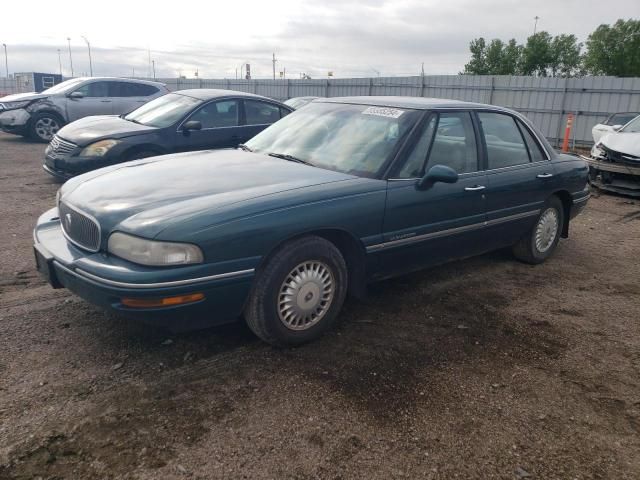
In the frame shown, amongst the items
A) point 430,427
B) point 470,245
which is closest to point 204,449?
point 430,427

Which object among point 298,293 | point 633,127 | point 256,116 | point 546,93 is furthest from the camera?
point 546,93

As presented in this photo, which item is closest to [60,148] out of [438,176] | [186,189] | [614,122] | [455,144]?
[186,189]

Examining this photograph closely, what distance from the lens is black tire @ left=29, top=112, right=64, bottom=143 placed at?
491 inches

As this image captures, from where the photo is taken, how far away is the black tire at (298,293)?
3.13 meters

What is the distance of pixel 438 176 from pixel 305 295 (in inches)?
50.2

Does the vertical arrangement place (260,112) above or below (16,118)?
above

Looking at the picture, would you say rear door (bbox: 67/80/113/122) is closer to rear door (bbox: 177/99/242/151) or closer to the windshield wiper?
rear door (bbox: 177/99/242/151)

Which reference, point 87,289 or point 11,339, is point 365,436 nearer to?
point 87,289

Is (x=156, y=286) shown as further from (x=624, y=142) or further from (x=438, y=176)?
(x=624, y=142)

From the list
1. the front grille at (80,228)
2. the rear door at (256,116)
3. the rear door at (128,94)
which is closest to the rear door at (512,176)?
the front grille at (80,228)

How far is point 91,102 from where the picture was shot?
1227cm

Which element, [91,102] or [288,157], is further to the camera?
[91,102]

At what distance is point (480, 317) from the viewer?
4031 millimetres

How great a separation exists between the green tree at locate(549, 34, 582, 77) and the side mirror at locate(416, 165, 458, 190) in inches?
1959
